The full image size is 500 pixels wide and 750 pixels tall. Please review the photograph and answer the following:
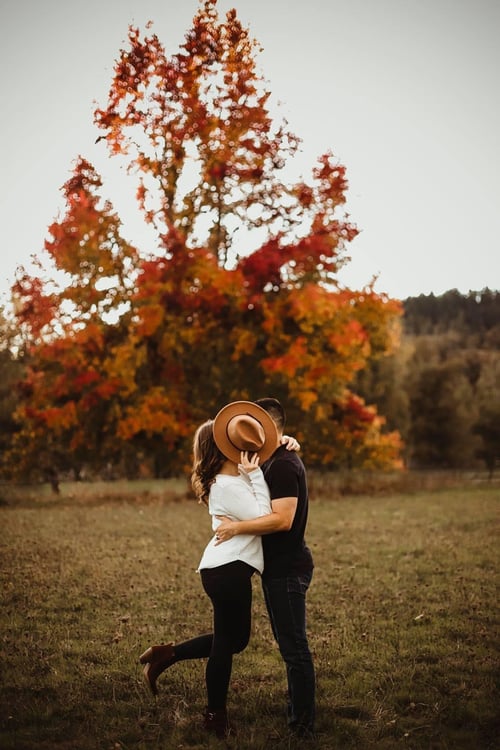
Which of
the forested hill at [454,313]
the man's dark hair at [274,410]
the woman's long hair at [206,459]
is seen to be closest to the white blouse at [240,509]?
the woman's long hair at [206,459]

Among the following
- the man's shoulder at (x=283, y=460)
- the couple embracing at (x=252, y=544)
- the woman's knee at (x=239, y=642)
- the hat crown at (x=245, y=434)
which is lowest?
the woman's knee at (x=239, y=642)

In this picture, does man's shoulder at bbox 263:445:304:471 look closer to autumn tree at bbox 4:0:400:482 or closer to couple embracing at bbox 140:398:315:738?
couple embracing at bbox 140:398:315:738

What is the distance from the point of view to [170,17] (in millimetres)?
21750

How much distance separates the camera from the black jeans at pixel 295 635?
4473 mm

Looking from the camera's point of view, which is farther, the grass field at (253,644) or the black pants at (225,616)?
the grass field at (253,644)

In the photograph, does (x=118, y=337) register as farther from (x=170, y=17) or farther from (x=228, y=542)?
(x=228, y=542)

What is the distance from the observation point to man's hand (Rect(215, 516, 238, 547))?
438 cm

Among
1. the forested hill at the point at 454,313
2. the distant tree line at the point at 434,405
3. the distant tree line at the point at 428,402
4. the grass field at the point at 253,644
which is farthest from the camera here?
the forested hill at the point at 454,313

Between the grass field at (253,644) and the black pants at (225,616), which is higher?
the black pants at (225,616)

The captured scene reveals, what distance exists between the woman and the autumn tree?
51.4 ft

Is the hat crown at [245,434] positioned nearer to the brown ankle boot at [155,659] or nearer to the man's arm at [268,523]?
the man's arm at [268,523]

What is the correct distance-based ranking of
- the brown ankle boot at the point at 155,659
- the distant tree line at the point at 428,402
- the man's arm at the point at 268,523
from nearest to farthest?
the man's arm at the point at 268,523, the brown ankle boot at the point at 155,659, the distant tree line at the point at 428,402

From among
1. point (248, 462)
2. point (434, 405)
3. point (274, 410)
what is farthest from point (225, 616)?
point (434, 405)

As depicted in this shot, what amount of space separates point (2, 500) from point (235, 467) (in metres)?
21.3
